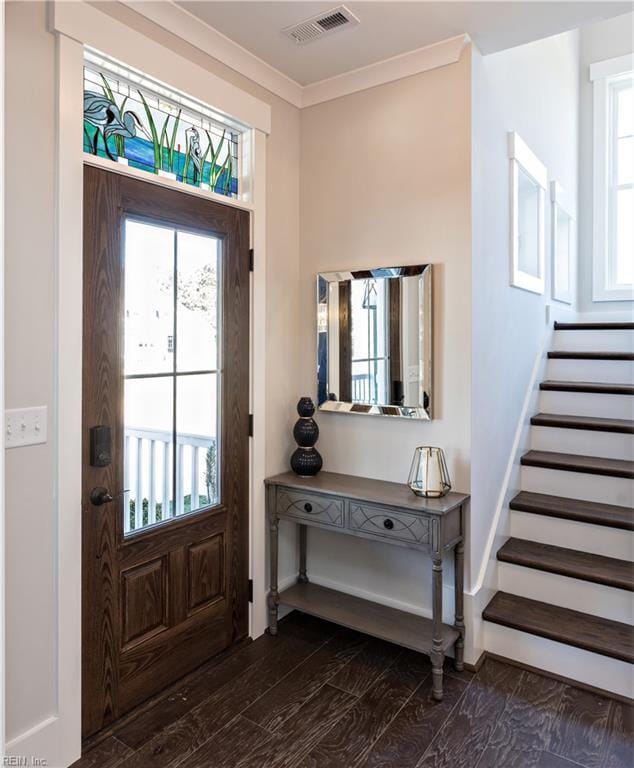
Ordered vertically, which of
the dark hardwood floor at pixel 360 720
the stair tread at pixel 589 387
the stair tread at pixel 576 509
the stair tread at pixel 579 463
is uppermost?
the stair tread at pixel 589 387

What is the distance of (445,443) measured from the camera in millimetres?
2551

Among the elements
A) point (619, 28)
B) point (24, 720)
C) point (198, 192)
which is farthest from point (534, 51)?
point (24, 720)

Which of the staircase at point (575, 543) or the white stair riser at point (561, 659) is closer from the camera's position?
the white stair riser at point (561, 659)

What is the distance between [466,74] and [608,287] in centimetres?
302

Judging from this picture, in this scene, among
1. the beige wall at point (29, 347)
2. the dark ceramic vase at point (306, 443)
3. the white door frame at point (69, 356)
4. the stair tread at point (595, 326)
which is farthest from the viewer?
the stair tread at point (595, 326)

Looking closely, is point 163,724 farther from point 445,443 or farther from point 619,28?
point 619,28

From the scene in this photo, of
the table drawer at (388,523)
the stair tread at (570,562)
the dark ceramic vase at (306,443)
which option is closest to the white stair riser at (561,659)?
the stair tread at (570,562)

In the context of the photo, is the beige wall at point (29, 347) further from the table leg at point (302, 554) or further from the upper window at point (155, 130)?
the table leg at point (302, 554)

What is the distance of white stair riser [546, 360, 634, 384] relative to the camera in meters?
3.58

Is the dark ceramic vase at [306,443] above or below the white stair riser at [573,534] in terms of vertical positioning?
above

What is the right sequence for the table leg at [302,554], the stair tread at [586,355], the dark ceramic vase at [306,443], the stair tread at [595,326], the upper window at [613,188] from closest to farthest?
the dark ceramic vase at [306,443]
the table leg at [302,554]
the stair tread at [586,355]
the stair tread at [595,326]
the upper window at [613,188]

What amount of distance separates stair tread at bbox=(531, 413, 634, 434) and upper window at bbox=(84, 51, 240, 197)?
2.25m

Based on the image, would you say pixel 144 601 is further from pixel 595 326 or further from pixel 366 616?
pixel 595 326

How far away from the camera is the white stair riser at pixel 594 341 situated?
3.85 meters
